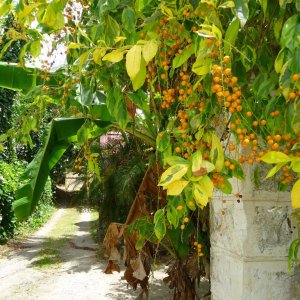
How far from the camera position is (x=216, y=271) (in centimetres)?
235

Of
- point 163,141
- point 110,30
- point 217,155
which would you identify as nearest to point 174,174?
Answer: point 217,155

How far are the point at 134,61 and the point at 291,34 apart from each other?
1.34ft

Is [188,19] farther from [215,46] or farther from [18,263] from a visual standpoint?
[18,263]

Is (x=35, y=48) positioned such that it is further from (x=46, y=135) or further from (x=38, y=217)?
(x=38, y=217)

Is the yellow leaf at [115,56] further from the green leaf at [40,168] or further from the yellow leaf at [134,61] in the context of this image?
the green leaf at [40,168]

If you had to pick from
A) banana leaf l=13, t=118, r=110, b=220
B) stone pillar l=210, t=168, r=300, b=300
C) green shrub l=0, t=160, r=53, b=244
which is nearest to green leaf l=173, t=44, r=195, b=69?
stone pillar l=210, t=168, r=300, b=300

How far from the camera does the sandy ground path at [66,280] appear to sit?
6.72m

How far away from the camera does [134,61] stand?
1245 millimetres

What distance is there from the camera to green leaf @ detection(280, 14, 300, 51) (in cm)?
109

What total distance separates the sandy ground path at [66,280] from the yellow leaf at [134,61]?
564 cm

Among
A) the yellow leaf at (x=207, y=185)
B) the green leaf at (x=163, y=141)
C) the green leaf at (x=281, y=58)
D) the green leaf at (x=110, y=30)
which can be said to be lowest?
the yellow leaf at (x=207, y=185)

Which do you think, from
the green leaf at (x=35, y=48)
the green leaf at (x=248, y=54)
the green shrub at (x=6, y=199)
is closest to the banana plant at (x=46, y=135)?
the green leaf at (x=35, y=48)

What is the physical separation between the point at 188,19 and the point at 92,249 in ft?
32.1

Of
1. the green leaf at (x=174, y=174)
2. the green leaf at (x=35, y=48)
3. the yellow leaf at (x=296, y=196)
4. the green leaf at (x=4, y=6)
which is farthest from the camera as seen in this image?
the green leaf at (x=35, y=48)
